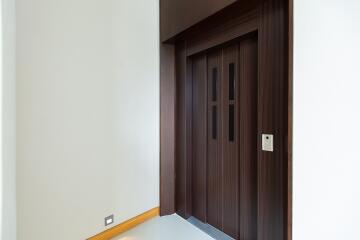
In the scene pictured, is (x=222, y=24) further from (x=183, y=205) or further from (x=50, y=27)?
(x=183, y=205)

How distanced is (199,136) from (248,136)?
69 centimetres

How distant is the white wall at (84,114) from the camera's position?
1604 millimetres

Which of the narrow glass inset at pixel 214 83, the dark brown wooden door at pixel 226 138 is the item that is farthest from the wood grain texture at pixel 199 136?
the narrow glass inset at pixel 214 83

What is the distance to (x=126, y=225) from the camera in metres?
2.25

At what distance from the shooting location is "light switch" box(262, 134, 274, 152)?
1.61 metres

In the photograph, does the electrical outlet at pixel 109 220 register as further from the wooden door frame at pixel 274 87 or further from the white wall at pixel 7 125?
the wooden door frame at pixel 274 87

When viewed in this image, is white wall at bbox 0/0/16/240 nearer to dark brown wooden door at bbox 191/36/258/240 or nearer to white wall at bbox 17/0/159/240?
white wall at bbox 17/0/159/240

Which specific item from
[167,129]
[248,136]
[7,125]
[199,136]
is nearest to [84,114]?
[7,125]

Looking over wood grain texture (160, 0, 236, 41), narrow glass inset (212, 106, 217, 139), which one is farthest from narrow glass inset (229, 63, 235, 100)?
wood grain texture (160, 0, 236, 41)

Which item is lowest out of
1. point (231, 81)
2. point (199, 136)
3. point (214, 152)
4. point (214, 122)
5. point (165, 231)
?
point (165, 231)
